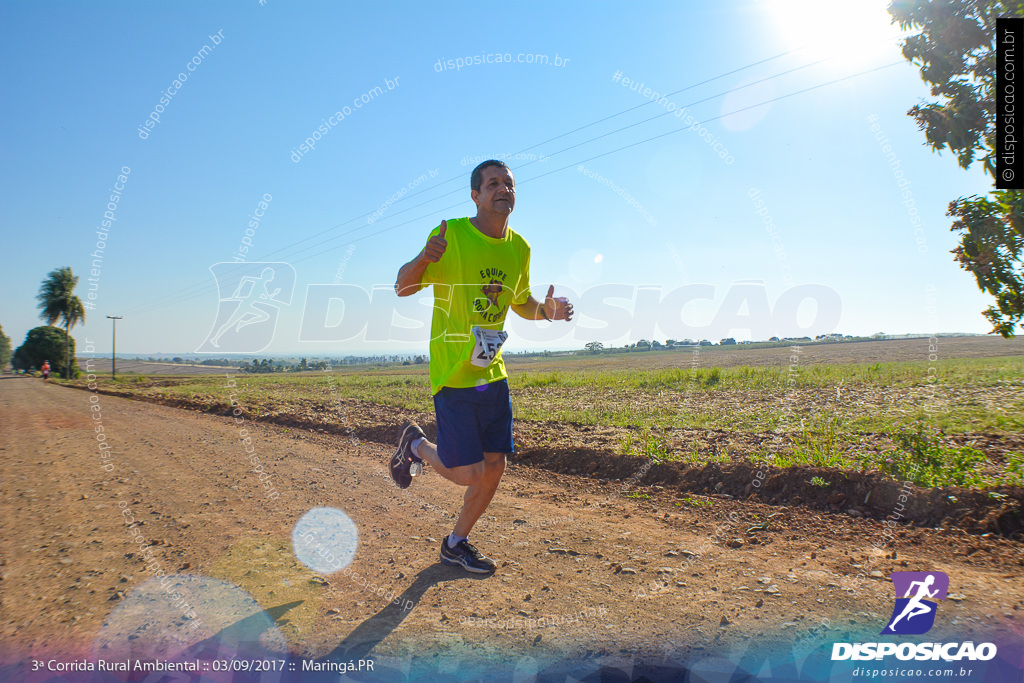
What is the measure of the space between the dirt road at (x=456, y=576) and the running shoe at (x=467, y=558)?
7 cm

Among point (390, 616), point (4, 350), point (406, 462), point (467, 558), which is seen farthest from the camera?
point (4, 350)

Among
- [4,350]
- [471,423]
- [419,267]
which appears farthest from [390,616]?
[4,350]

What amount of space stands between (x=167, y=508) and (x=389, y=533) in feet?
5.96

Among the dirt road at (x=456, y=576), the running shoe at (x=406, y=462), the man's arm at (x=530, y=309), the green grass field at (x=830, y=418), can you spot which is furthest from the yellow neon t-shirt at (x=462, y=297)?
the green grass field at (x=830, y=418)

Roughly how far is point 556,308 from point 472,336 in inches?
31.6

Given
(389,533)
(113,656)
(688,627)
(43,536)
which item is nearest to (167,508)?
(43,536)

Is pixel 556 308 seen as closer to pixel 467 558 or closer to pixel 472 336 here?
pixel 472 336

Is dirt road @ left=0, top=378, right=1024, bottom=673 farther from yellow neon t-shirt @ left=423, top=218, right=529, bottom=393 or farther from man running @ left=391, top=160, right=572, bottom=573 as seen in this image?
yellow neon t-shirt @ left=423, top=218, right=529, bottom=393

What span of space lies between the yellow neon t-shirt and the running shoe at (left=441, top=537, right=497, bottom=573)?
3.20ft

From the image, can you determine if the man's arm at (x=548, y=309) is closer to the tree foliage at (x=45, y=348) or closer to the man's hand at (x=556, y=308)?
the man's hand at (x=556, y=308)

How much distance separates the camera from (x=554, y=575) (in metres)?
3.00

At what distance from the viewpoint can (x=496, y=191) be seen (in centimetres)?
299

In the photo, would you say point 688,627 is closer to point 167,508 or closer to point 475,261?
point 475,261

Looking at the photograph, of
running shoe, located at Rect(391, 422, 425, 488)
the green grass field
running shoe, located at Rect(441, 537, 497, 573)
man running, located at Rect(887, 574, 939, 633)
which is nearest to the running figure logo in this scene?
man running, located at Rect(887, 574, 939, 633)
